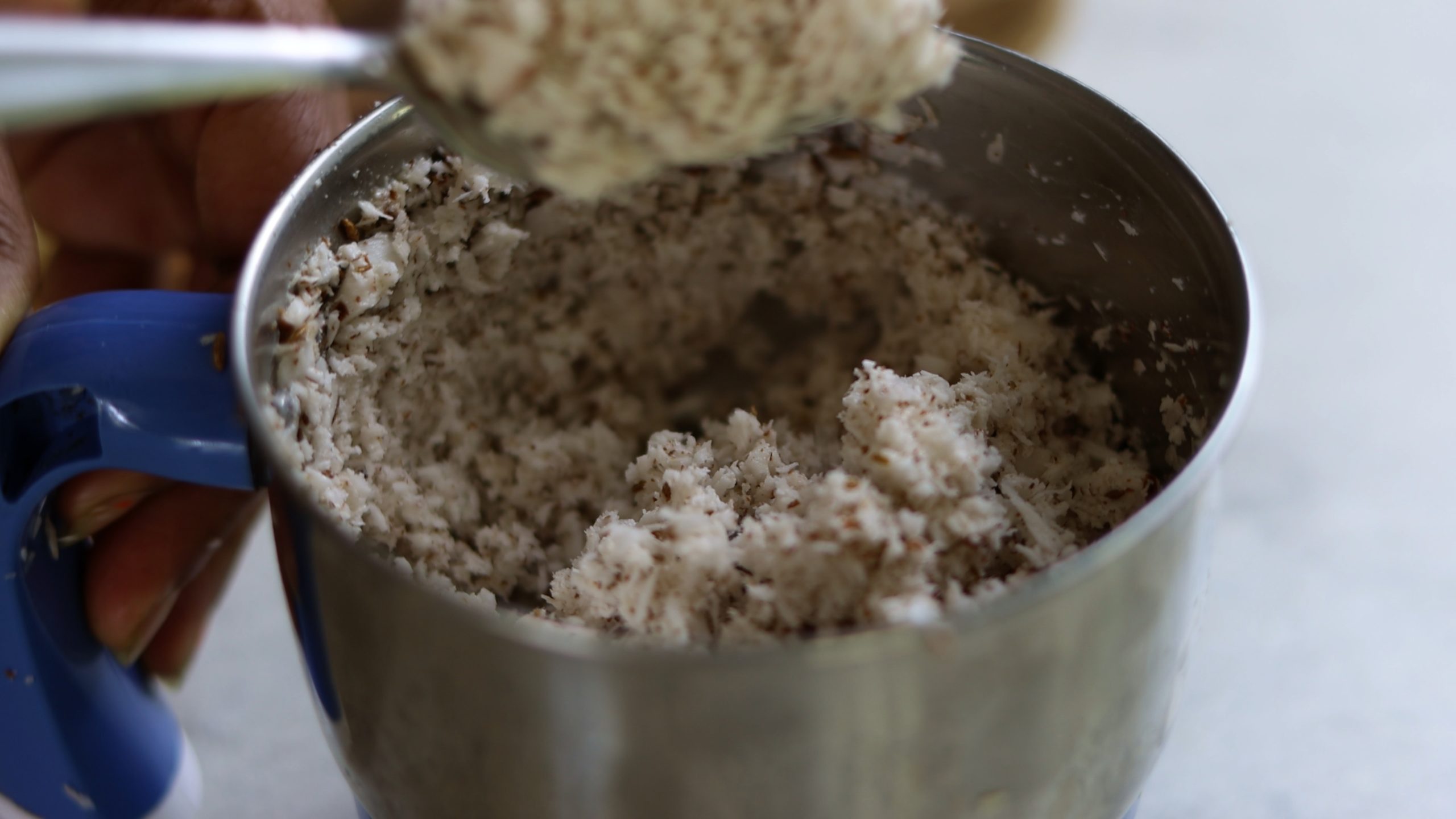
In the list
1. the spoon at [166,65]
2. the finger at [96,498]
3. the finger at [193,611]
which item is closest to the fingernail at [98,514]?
the finger at [96,498]

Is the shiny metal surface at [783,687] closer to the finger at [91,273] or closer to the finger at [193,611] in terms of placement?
the finger at [193,611]

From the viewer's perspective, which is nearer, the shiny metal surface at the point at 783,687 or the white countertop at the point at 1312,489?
the shiny metal surface at the point at 783,687

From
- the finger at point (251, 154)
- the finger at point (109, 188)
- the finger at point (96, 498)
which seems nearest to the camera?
the finger at point (96, 498)

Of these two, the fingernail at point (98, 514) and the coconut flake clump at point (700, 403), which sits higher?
the coconut flake clump at point (700, 403)

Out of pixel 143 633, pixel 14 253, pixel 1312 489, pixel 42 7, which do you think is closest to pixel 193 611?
pixel 143 633

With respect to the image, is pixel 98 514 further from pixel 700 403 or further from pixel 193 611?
pixel 700 403

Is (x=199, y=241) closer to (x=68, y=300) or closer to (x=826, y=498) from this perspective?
(x=68, y=300)

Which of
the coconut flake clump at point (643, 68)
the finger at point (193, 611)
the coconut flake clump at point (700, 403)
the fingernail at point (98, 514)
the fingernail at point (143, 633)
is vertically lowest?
the finger at point (193, 611)

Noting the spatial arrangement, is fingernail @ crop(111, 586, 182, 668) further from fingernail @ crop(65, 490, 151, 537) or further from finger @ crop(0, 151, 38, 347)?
finger @ crop(0, 151, 38, 347)
